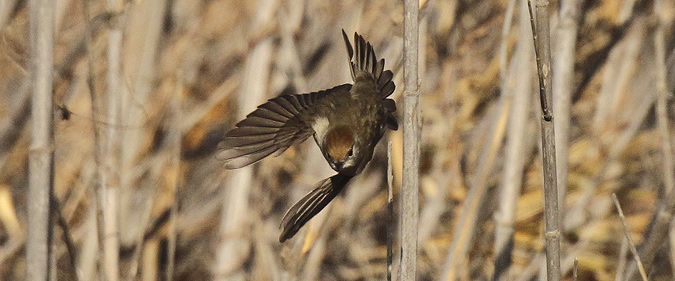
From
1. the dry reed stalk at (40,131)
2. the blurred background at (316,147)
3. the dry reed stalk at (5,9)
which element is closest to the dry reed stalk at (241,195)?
the blurred background at (316,147)

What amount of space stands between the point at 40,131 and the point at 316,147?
0.91 m

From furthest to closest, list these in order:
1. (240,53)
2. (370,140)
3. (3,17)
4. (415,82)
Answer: (240,53) < (3,17) < (370,140) < (415,82)

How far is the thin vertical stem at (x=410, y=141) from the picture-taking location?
1062mm

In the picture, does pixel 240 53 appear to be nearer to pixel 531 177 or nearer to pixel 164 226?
pixel 164 226

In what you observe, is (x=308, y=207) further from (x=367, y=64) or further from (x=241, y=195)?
(x=241, y=195)

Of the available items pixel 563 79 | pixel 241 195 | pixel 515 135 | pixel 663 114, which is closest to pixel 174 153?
pixel 241 195

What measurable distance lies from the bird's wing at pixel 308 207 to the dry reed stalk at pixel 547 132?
47 cm

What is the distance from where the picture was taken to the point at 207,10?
10.4 feet

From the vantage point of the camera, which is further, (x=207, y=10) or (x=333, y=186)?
(x=207, y=10)

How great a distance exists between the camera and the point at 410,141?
1075 millimetres

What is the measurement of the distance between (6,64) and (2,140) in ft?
1.46

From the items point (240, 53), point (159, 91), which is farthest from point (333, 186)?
point (240, 53)

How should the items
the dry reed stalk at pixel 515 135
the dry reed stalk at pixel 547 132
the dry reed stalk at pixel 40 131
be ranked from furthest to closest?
1. the dry reed stalk at pixel 515 135
2. the dry reed stalk at pixel 40 131
3. the dry reed stalk at pixel 547 132

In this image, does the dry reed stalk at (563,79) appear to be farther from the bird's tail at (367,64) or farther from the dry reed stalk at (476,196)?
the bird's tail at (367,64)
